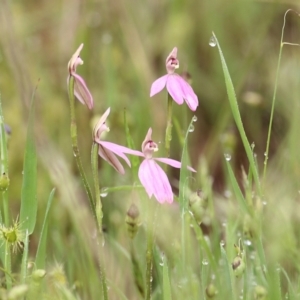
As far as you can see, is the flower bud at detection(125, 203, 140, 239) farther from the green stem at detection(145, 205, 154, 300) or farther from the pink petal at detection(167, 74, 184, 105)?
the pink petal at detection(167, 74, 184, 105)

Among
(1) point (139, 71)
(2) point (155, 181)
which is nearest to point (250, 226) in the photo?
(2) point (155, 181)

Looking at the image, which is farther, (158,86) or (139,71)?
(139,71)

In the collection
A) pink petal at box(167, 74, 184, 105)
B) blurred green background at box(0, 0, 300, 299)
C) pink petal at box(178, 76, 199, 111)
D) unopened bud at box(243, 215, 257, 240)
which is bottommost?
blurred green background at box(0, 0, 300, 299)

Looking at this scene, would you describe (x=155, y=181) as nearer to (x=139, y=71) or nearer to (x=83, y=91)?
(x=83, y=91)

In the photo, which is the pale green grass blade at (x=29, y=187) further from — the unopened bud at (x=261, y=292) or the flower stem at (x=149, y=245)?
the unopened bud at (x=261, y=292)

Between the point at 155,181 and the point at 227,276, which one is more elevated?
the point at 155,181

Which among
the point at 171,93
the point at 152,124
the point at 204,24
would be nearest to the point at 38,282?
the point at 171,93

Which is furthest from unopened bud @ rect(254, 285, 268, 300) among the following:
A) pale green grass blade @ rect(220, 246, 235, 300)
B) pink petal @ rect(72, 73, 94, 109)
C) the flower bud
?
pink petal @ rect(72, 73, 94, 109)
